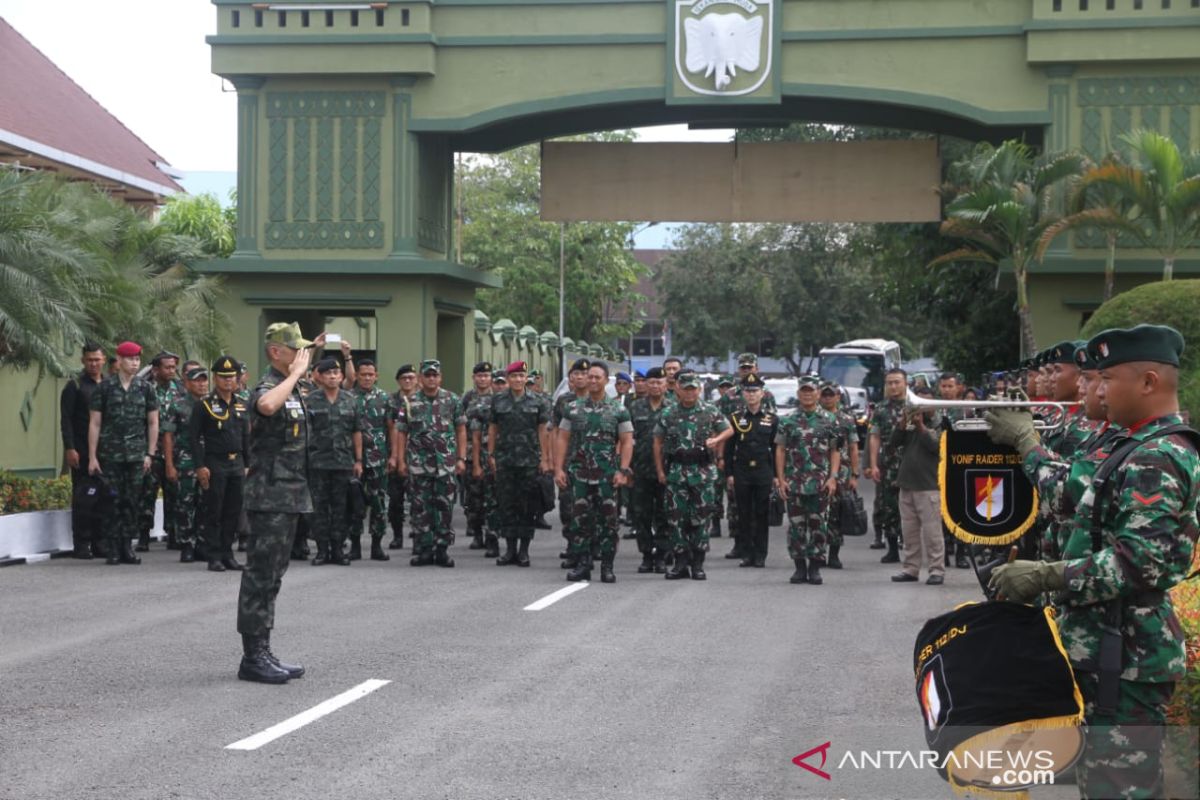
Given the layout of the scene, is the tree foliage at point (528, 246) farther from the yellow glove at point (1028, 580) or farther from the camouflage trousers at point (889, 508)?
the yellow glove at point (1028, 580)

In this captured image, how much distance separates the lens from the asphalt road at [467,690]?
6754mm

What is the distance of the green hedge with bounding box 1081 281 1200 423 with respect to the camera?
43.0ft

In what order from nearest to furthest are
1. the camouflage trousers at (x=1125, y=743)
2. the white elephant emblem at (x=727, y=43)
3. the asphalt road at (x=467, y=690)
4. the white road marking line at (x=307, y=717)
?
Answer: the camouflage trousers at (x=1125, y=743)
the asphalt road at (x=467, y=690)
the white road marking line at (x=307, y=717)
the white elephant emblem at (x=727, y=43)

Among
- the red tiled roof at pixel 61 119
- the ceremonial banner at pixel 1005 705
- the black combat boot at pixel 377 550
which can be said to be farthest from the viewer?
the red tiled roof at pixel 61 119

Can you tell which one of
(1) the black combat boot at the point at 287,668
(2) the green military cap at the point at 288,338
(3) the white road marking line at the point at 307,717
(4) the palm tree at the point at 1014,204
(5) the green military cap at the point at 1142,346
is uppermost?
(4) the palm tree at the point at 1014,204

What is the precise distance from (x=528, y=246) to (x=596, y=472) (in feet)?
143

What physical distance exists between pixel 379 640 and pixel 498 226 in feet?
158

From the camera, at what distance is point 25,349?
17.0 meters

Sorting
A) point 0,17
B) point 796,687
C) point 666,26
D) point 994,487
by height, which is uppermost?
point 0,17

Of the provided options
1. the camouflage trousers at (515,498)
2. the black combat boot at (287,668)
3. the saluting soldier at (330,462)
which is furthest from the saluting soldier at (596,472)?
the black combat boot at (287,668)

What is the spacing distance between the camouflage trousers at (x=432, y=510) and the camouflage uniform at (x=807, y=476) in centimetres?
346

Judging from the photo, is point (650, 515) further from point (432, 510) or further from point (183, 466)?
point (183, 466)

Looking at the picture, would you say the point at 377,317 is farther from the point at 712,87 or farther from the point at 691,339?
the point at 691,339

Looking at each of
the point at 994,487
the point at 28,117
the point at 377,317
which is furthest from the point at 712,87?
the point at 994,487
